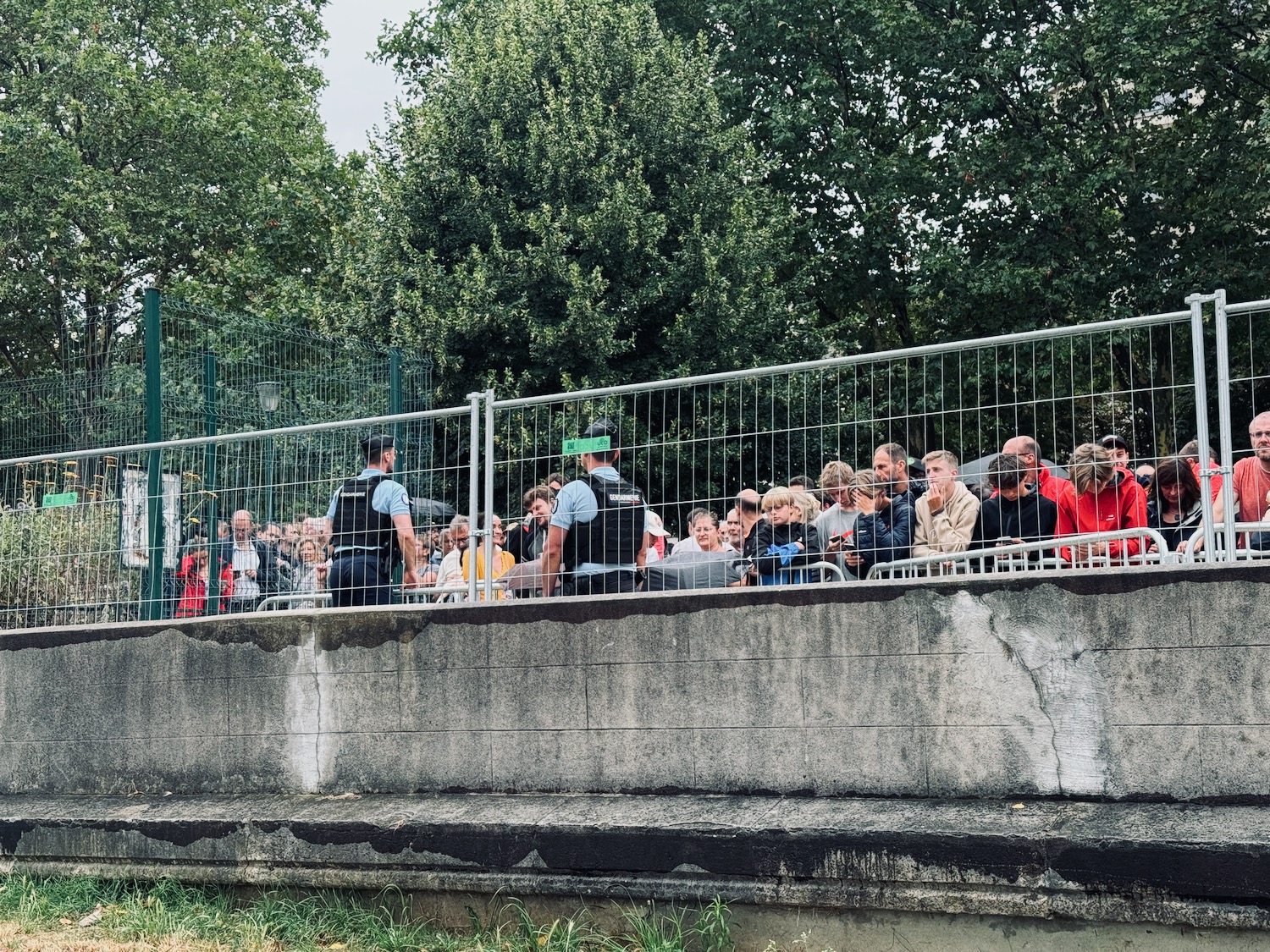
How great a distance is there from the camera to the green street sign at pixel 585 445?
6617 millimetres

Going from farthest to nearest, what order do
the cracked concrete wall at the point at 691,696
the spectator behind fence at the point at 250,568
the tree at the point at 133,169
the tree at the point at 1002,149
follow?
1. the tree at the point at 133,169
2. the tree at the point at 1002,149
3. the spectator behind fence at the point at 250,568
4. the cracked concrete wall at the point at 691,696

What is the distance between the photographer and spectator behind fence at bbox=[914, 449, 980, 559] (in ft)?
19.3

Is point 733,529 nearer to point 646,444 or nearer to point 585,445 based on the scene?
point 646,444

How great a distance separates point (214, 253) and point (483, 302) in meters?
14.7

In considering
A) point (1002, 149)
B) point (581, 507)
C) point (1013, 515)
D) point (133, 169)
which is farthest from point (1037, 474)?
point (133, 169)

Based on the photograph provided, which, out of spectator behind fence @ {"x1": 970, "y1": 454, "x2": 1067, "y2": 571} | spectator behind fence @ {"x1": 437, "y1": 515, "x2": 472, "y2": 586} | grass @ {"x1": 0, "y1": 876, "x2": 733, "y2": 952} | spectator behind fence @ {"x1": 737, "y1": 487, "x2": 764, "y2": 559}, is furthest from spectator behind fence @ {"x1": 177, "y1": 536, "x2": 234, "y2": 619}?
spectator behind fence @ {"x1": 970, "y1": 454, "x2": 1067, "y2": 571}

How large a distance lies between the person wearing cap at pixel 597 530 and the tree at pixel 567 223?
10.5 metres

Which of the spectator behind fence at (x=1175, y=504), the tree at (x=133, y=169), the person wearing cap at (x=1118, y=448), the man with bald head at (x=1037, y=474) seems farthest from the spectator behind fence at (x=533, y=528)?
the tree at (x=133, y=169)

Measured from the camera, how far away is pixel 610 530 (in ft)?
22.0

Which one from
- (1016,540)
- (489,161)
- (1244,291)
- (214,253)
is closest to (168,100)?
(214,253)

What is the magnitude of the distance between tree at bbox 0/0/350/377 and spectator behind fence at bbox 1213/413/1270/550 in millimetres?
23174

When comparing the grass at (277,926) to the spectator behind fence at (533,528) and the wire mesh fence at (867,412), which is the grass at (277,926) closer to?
the spectator behind fence at (533,528)

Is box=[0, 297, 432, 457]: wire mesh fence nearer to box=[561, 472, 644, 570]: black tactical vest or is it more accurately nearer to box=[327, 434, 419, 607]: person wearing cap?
box=[327, 434, 419, 607]: person wearing cap

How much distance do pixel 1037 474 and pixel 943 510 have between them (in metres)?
0.42
